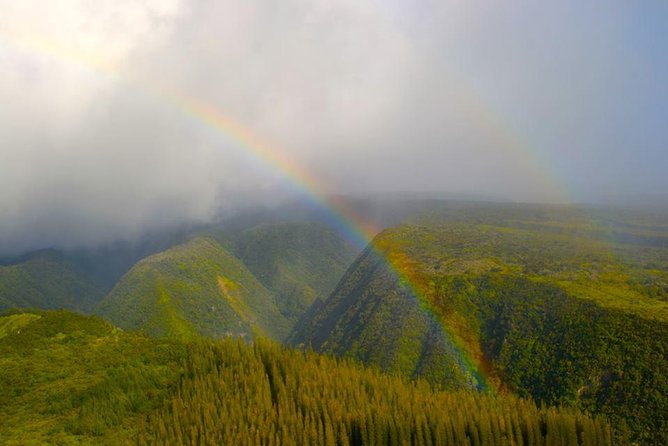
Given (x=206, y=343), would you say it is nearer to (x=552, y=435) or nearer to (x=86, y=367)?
(x=86, y=367)

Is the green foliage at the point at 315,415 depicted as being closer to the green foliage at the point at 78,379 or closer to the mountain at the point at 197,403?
the mountain at the point at 197,403

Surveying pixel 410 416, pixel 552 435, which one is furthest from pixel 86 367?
pixel 552 435

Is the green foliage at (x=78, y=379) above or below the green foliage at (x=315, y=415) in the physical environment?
above

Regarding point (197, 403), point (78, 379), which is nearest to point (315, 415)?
point (197, 403)

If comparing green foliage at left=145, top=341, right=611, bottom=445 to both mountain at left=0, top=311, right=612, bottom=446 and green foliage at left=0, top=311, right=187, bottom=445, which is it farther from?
green foliage at left=0, top=311, right=187, bottom=445

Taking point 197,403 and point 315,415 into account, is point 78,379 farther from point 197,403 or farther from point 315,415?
point 315,415

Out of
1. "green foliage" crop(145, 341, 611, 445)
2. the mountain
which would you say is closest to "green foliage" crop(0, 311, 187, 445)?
A: the mountain

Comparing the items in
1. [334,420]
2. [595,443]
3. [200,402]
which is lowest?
[595,443]

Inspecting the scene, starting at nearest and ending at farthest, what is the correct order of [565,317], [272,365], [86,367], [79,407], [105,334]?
1. [79,407]
2. [86,367]
3. [105,334]
4. [272,365]
5. [565,317]

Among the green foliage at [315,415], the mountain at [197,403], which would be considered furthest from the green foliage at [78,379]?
the green foliage at [315,415]
